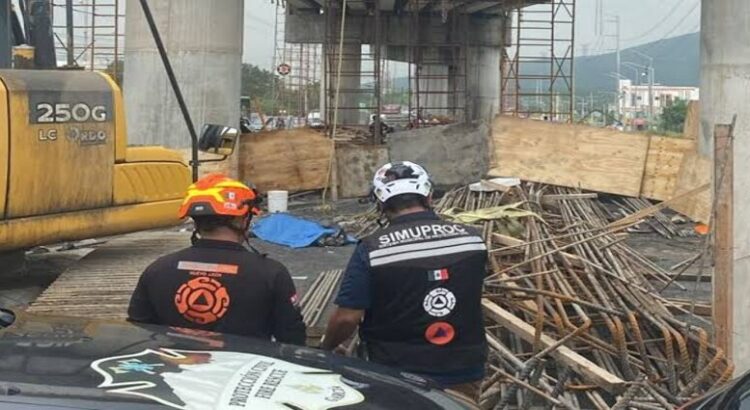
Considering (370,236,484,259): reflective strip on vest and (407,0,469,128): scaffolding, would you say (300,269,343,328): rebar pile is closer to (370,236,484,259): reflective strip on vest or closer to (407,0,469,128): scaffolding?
(370,236,484,259): reflective strip on vest

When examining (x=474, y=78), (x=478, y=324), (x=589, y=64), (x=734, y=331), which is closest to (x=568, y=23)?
(x=474, y=78)

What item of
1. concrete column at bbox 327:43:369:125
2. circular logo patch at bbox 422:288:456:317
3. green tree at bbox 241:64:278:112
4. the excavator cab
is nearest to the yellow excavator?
the excavator cab

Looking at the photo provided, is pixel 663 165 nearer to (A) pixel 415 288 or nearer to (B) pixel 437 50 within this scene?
(A) pixel 415 288

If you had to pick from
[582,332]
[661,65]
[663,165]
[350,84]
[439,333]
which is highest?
[661,65]

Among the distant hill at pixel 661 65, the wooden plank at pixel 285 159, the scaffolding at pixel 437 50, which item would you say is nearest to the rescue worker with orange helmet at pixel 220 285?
the wooden plank at pixel 285 159

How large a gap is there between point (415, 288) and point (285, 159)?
1381 centimetres

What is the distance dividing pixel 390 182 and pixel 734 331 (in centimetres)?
625

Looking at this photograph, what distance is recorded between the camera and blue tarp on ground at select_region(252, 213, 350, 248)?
38.8 ft

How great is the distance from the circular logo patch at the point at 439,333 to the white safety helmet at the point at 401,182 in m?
0.55

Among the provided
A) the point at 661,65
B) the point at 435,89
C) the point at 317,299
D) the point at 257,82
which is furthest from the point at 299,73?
the point at 661,65

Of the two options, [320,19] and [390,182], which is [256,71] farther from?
[390,182]

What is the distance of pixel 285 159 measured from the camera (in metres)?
17.6

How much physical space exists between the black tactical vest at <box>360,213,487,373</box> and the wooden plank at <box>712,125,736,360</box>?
445 centimetres

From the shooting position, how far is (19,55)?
6484 millimetres
